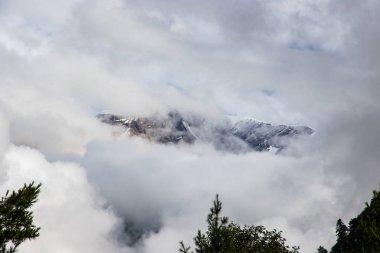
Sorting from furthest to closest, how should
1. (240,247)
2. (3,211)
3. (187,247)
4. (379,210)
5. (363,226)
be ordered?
1. (240,247)
2. (379,210)
3. (3,211)
4. (187,247)
5. (363,226)

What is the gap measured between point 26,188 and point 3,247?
12.7 feet

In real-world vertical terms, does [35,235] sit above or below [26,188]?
below

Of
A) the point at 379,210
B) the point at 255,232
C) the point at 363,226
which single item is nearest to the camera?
the point at 363,226

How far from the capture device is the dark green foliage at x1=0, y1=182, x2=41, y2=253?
25906 mm

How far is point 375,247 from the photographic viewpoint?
696 inches

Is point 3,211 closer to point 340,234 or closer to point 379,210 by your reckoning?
point 379,210

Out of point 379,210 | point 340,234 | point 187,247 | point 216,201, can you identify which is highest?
point 340,234

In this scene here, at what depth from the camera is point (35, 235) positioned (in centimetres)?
2697

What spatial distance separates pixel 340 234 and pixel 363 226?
103m

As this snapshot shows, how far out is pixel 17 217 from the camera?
26.7 m

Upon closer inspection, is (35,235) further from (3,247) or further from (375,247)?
(375,247)

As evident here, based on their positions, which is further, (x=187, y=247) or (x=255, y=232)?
(x=255, y=232)

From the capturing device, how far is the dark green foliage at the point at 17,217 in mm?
25906

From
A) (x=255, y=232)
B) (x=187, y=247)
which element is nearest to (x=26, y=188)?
(x=187, y=247)
